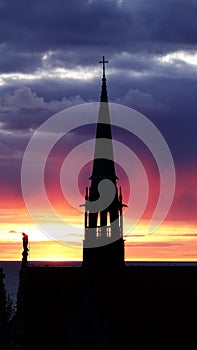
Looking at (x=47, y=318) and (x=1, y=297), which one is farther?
(x=1, y=297)

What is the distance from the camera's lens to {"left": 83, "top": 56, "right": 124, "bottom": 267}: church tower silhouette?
53.3 metres

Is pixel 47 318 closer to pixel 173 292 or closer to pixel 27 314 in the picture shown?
pixel 27 314

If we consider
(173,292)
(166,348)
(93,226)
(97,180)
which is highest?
(97,180)

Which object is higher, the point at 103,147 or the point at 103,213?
the point at 103,147

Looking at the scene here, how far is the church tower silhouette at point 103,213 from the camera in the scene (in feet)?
175

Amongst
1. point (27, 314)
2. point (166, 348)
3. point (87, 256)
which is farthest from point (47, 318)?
point (166, 348)

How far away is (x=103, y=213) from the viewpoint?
54500 mm

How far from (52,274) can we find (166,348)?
10.8 meters

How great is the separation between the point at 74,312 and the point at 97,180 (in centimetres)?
1058

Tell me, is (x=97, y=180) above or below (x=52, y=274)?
above

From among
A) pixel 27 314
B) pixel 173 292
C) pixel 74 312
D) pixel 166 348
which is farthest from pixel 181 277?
pixel 27 314

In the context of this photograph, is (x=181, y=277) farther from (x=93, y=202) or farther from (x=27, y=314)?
(x=27, y=314)

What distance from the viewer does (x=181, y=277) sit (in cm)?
5462

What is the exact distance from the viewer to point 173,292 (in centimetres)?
5425
